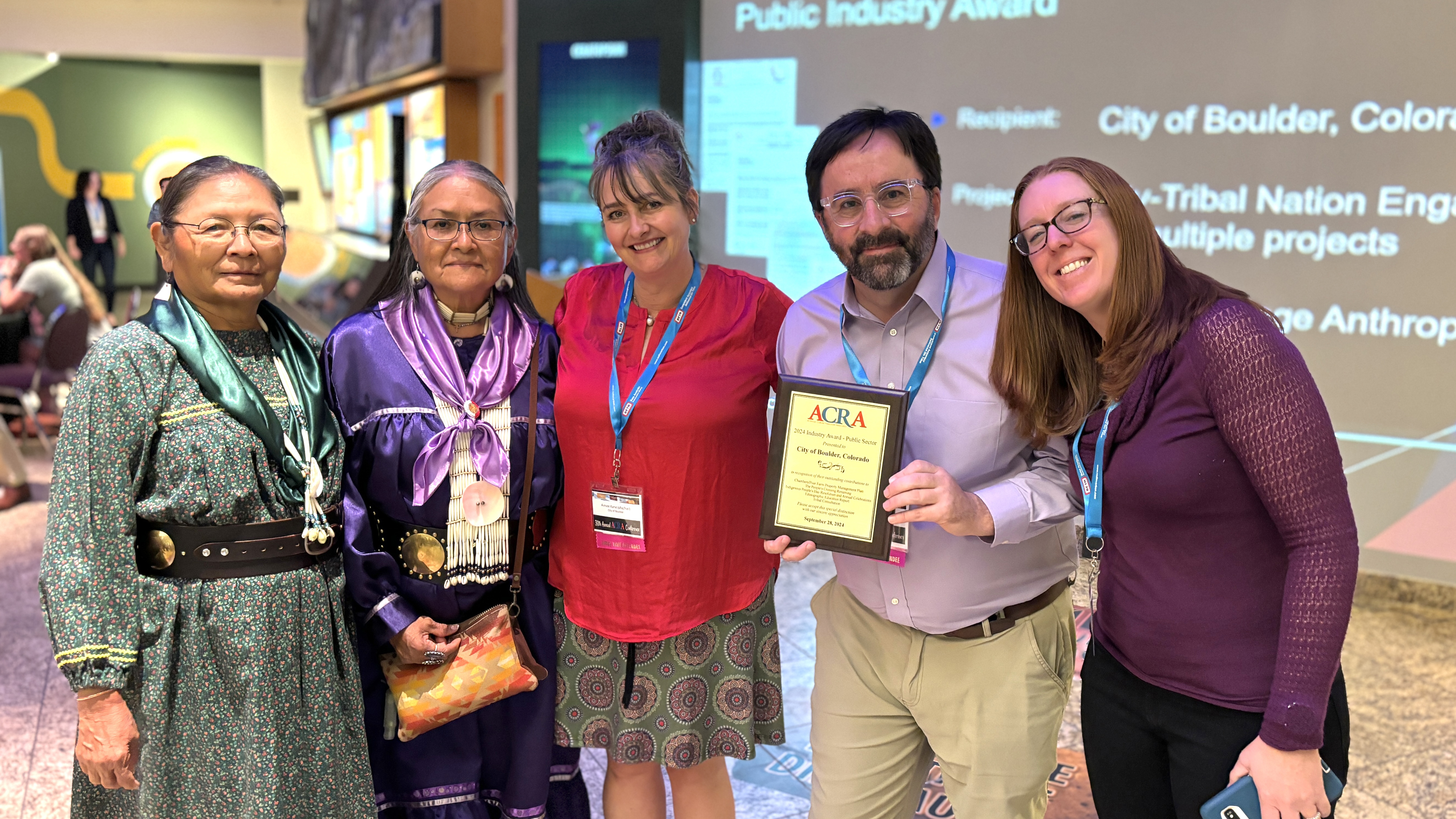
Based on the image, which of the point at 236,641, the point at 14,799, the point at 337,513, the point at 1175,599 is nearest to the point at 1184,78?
the point at 1175,599

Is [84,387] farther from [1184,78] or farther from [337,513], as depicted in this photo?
[1184,78]

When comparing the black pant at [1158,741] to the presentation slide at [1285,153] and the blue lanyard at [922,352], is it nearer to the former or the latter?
the blue lanyard at [922,352]

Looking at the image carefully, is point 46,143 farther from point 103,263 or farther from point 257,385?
point 257,385

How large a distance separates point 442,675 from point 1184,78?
4295 millimetres

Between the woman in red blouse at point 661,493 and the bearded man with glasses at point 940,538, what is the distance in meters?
0.29

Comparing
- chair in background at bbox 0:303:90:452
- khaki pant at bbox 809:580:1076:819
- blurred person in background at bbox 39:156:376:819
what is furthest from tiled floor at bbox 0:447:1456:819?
chair in background at bbox 0:303:90:452

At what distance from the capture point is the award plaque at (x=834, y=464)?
176 centimetres

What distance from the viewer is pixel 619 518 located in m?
2.15

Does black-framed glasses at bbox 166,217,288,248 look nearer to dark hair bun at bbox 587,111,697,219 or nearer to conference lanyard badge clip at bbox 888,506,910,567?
dark hair bun at bbox 587,111,697,219

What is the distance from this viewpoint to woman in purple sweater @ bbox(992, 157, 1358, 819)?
147cm

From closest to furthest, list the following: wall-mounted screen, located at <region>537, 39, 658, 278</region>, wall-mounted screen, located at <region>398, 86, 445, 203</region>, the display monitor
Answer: wall-mounted screen, located at <region>537, 39, 658, 278</region> < wall-mounted screen, located at <region>398, 86, 445, 203</region> < the display monitor

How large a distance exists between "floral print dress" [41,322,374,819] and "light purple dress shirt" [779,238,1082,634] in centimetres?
111

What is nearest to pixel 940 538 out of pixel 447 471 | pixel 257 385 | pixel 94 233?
pixel 447 471

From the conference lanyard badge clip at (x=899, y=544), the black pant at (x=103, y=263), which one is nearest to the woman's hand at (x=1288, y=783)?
the conference lanyard badge clip at (x=899, y=544)
